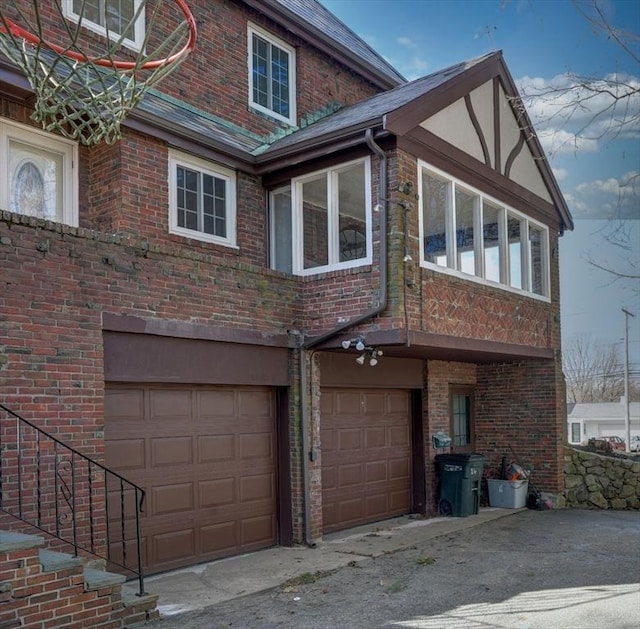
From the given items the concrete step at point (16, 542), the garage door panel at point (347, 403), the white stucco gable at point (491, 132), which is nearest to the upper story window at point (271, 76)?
the white stucco gable at point (491, 132)

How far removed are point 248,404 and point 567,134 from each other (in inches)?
202

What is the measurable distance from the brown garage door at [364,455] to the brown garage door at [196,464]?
126cm

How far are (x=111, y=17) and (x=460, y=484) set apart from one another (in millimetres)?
8941

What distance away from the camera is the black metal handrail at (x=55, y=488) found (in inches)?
242

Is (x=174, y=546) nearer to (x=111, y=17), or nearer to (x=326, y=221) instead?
(x=326, y=221)

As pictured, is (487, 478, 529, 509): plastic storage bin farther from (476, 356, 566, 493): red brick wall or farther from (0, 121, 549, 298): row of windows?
(0, 121, 549, 298): row of windows

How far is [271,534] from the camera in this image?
9352mm

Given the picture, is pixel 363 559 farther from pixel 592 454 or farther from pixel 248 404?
pixel 592 454

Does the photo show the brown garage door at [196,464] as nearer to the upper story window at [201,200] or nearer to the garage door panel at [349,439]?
the garage door panel at [349,439]

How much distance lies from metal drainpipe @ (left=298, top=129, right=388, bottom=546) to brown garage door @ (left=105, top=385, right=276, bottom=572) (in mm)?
454

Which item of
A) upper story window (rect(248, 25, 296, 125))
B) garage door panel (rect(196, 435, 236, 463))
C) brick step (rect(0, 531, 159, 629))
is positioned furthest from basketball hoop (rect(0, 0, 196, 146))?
garage door panel (rect(196, 435, 236, 463))

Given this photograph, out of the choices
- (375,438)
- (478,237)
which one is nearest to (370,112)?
(478,237)

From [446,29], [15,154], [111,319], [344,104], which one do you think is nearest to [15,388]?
[111,319]

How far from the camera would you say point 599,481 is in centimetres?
1356
